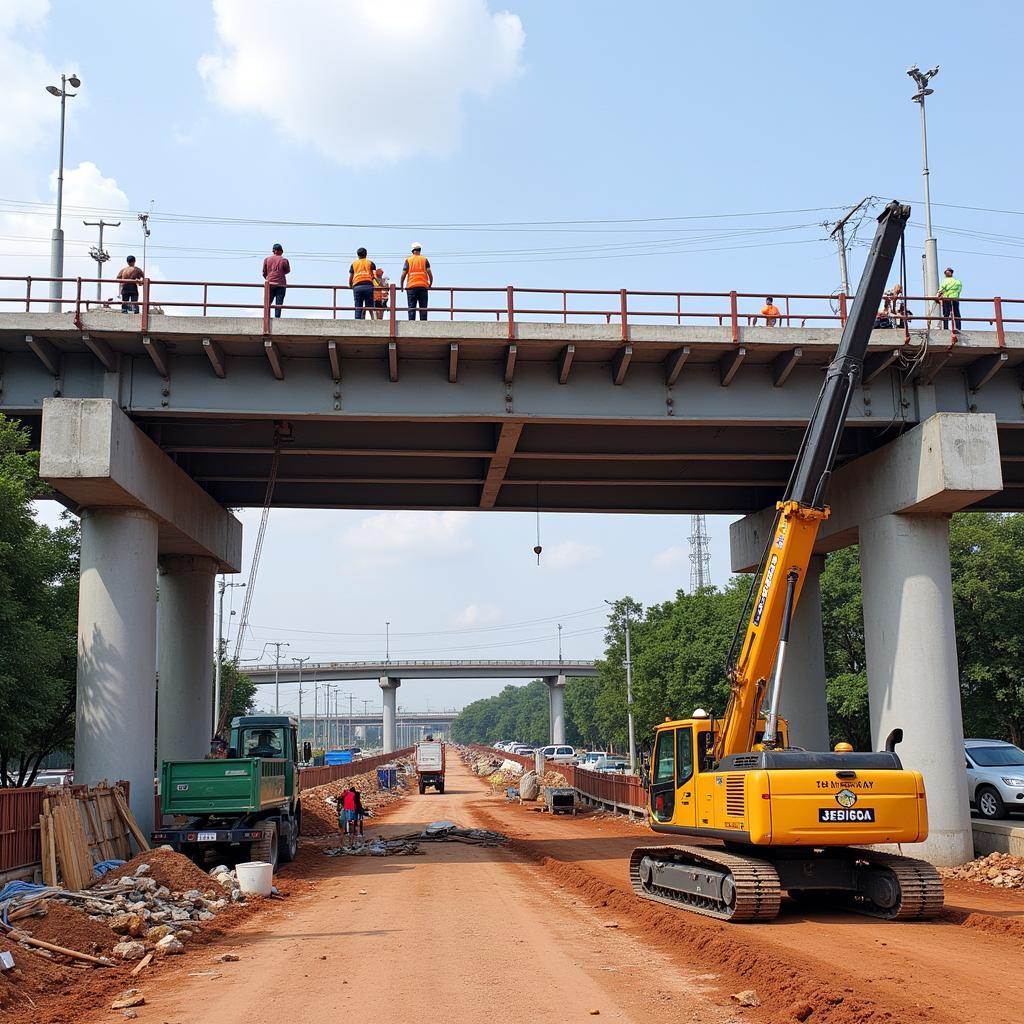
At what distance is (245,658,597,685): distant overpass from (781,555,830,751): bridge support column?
105m

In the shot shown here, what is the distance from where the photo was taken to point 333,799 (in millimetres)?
51469

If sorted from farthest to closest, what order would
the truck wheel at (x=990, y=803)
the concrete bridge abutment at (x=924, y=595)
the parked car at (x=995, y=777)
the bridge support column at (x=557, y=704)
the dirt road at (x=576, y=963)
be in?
the bridge support column at (x=557, y=704) < the truck wheel at (x=990, y=803) < the parked car at (x=995, y=777) < the concrete bridge abutment at (x=924, y=595) < the dirt road at (x=576, y=963)

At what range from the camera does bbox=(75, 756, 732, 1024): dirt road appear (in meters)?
9.72

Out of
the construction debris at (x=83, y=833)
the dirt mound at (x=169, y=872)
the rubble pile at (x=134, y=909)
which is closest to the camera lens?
the rubble pile at (x=134, y=909)

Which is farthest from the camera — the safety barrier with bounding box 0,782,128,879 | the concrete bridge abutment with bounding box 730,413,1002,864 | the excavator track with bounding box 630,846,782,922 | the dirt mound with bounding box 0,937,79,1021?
the concrete bridge abutment with bounding box 730,413,1002,864

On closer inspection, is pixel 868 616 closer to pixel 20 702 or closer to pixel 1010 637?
pixel 20 702

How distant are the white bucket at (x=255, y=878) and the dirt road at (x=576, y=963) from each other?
1.87ft

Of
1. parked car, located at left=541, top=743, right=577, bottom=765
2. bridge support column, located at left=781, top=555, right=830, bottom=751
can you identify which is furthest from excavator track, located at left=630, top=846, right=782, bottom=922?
parked car, located at left=541, top=743, right=577, bottom=765

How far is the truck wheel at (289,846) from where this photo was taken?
24.5 meters

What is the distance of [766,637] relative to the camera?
16875 mm

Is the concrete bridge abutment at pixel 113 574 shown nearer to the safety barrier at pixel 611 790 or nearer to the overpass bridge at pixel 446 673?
the safety barrier at pixel 611 790

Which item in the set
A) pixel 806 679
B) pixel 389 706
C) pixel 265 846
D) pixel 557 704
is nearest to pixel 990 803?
pixel 806 679

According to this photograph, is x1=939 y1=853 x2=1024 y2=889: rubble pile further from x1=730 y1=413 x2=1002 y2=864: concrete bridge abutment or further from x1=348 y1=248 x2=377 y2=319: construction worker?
x1=348 y1=248 x2=377 y2=319: construction worker

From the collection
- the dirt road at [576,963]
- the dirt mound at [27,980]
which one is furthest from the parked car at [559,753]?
the dirt mound at [27,980]
